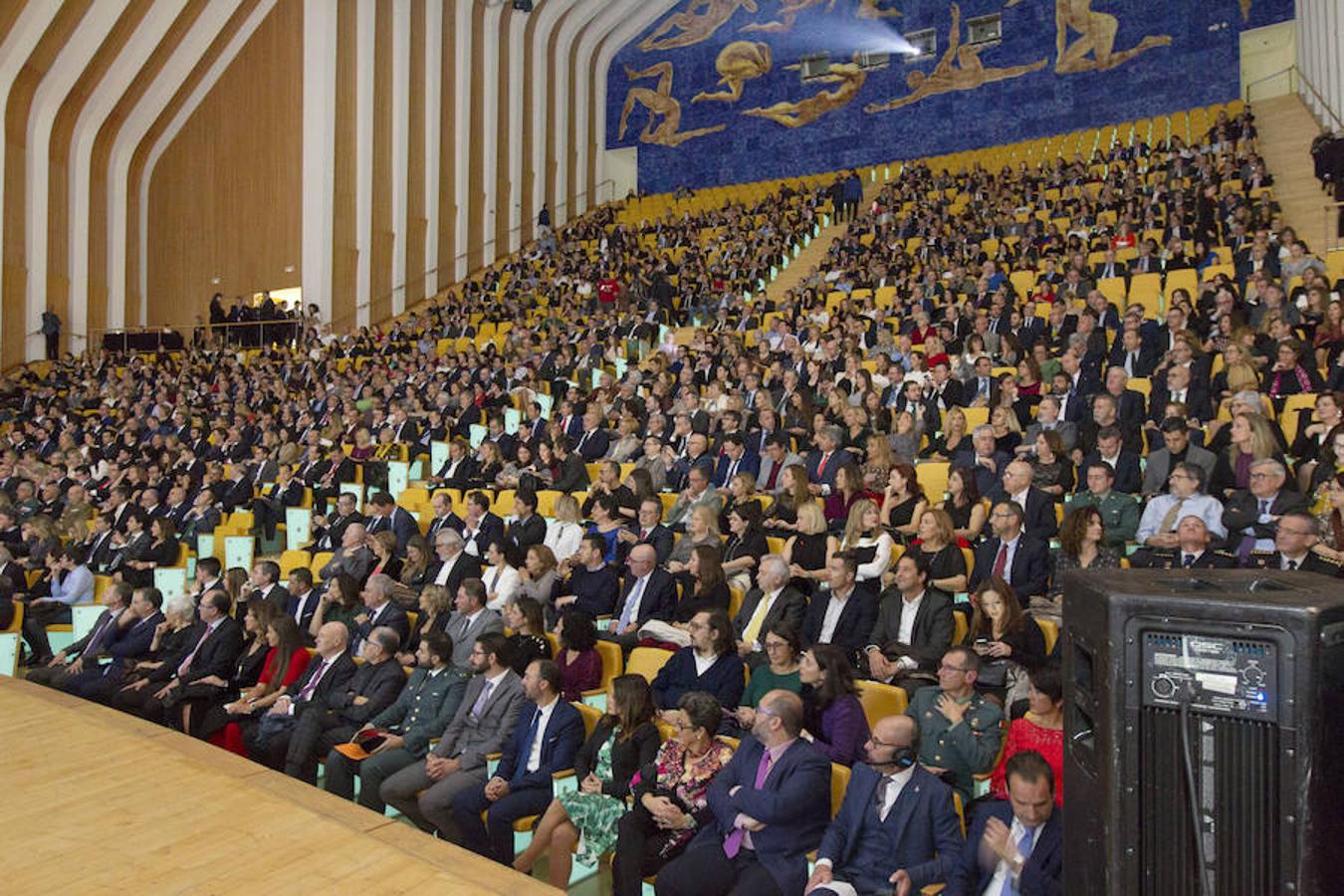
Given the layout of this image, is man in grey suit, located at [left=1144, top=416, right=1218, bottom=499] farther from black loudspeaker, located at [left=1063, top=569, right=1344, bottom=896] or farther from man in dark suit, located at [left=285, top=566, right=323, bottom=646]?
man in dark suit, located at [left=285, top=566, right=323, bottom=646]

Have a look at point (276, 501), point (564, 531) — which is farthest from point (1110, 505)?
point (276, 501)

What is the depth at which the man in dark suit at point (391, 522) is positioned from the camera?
696 cm

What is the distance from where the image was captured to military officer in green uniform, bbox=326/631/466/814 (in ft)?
13.5

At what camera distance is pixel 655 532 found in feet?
19.6

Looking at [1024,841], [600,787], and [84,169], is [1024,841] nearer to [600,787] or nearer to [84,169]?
[600,787]

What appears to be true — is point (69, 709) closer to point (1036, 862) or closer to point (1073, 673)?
point (1036, 862)

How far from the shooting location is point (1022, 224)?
11367 mm

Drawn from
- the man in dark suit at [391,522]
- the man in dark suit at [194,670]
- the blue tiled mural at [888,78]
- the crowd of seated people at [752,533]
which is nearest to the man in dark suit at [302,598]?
Answer: the crowd of seated people at [752,533]

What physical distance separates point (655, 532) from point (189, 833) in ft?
11.3

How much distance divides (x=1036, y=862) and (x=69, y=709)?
3.40 m

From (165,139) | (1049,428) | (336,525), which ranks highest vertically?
(165,139)

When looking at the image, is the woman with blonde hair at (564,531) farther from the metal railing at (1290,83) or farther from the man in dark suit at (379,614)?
the metal railing at (1290,83)

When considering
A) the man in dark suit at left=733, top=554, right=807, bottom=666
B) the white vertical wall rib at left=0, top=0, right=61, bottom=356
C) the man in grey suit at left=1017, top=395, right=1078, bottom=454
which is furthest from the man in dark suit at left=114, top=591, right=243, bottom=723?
the white vertical wall rib at left=0, top=0, right=61, bottom=356

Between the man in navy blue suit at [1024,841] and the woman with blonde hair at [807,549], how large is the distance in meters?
2.48
